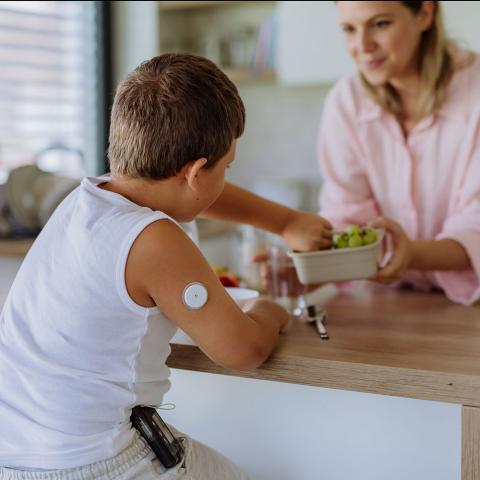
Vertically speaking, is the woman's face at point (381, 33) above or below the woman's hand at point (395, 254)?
above

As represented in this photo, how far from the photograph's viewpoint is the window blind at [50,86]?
9.75 ft

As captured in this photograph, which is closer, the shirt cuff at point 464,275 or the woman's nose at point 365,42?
the shirt cuff at point 464,275

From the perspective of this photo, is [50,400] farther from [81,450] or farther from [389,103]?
[389,103]

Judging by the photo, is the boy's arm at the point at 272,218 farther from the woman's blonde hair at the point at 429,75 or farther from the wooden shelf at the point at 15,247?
the wooden shelf at the point at 15,247

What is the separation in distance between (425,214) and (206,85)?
0.92 meters

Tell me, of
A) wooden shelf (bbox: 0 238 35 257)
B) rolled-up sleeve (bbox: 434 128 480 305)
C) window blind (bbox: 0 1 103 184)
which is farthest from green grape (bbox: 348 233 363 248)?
window blind (bbox: 0 1 103 184)

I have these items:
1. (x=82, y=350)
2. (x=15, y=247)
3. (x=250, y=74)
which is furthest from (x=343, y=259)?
(x=250, y=74)

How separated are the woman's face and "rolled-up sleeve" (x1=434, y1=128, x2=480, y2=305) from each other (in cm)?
24

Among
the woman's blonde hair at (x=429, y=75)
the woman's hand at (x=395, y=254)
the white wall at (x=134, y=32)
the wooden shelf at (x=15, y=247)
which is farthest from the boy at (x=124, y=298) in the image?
the white wall at (x=134, y=32)

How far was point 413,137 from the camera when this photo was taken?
1809 mm

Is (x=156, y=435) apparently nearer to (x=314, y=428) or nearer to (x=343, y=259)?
(x=314, y=428)

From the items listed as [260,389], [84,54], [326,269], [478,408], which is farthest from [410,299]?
[84,54]

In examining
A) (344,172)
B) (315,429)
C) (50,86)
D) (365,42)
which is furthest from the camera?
(50,86)

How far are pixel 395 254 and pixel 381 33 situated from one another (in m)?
0.51
